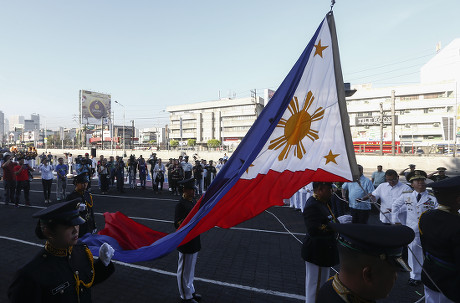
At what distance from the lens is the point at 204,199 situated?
12.8 feet

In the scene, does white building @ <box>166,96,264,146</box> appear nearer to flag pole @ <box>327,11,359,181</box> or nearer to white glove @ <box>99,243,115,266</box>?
flag pole @ <box>327,11,359,181</box>

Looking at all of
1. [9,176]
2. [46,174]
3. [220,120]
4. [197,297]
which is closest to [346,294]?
[197,297]

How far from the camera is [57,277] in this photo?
2.16 metres

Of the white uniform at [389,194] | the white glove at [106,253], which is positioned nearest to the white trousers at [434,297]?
the white uniform at [389,194]

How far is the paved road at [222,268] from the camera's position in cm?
463

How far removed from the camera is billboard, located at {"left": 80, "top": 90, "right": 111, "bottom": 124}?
2479 inches

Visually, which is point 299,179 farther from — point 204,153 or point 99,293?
point 204,153

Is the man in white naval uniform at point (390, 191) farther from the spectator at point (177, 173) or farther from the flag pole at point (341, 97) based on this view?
the spectator at point (177, 173)

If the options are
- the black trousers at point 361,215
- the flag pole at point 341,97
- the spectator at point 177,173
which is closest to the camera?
the flag pole at point 341,97

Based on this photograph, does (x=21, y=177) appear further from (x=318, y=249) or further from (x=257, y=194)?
(x=318, y=249)

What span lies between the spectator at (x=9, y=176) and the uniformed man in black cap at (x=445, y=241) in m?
14.0

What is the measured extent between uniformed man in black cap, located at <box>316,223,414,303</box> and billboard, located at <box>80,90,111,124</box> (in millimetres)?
70359

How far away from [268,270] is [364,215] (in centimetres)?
376

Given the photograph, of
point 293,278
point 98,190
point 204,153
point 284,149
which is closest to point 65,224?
point 284,149
